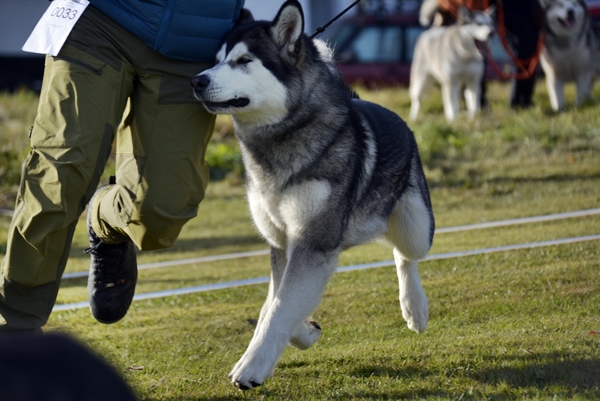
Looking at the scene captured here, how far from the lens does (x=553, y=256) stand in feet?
15.8

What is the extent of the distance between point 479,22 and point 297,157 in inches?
286

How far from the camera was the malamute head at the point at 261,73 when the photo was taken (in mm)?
3096

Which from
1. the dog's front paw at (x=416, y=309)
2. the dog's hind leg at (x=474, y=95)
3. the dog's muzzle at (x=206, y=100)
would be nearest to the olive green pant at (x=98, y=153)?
the dog's muzzle at (x=206, y=100)

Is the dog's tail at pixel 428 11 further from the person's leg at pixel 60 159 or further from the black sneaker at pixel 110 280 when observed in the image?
the person's leg at pixel 60 159

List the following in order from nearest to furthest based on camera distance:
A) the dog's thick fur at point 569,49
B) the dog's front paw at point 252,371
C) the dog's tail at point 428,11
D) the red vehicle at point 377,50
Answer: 1. the dog's front paw at point 252,371
2. the dog's thick fur at point 569,49
3. the dog's tail at point 428,11
4. the red vehicle at point 377,50

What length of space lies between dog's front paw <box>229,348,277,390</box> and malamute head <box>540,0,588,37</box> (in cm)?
792

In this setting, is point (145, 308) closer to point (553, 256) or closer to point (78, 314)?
point (78, 314)

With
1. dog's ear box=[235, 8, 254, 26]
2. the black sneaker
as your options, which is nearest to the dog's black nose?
dog's ear box=[235, 8, 254, 26]

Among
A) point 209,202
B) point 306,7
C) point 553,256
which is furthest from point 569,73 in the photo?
point 306,7

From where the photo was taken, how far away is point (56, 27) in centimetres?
319

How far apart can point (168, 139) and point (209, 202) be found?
5.41 m

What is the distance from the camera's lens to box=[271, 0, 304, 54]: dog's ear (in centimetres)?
320

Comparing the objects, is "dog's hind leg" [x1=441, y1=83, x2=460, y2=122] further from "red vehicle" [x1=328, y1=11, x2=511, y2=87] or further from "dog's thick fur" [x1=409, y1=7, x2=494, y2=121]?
"red vehicle" [x1=328, y1=11, x2=511, y2=87]

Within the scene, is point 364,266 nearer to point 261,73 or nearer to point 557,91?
point 261,73
